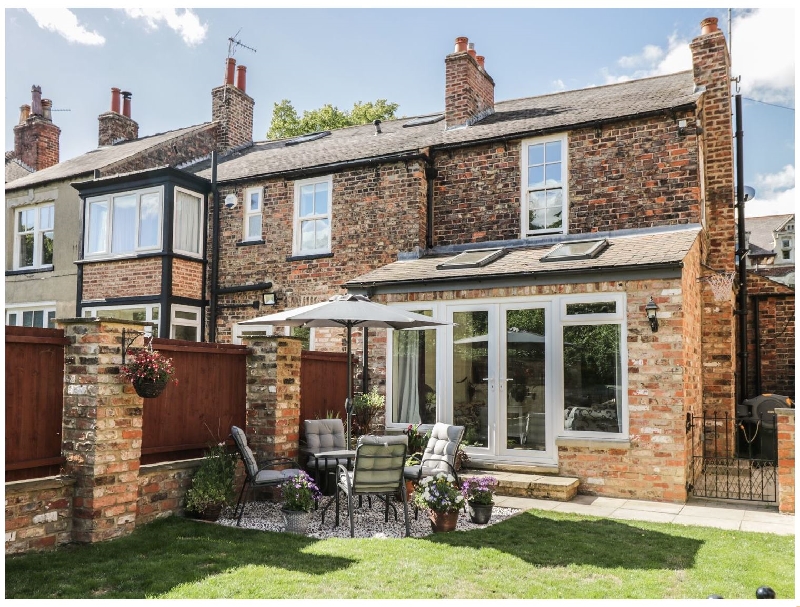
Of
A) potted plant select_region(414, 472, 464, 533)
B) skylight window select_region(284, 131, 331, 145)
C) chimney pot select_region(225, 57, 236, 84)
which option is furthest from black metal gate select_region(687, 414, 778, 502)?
chimney pot select_region(225, 57, 236, 84)

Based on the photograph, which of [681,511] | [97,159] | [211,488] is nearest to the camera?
[211,488]

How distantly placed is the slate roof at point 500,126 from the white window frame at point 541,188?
210 mm

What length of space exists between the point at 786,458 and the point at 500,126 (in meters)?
7.70

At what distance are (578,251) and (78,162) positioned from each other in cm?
1425

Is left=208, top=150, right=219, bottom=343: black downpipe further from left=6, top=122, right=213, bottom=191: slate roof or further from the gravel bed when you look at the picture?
the gravel bed

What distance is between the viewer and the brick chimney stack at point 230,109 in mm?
19156

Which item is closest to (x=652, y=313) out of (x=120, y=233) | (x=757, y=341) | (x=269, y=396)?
(x=269, y=396)

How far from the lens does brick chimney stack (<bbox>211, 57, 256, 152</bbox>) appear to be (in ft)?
62.8

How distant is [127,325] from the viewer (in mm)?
6621

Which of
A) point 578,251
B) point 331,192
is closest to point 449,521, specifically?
point 578,251

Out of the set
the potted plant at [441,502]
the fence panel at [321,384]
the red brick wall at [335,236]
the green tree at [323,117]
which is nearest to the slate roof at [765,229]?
the green tree at [323,117]

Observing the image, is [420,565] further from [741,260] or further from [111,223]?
[111,223]

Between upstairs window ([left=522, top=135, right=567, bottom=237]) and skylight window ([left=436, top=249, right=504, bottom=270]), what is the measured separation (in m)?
0.98

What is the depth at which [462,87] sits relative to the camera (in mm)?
14086
